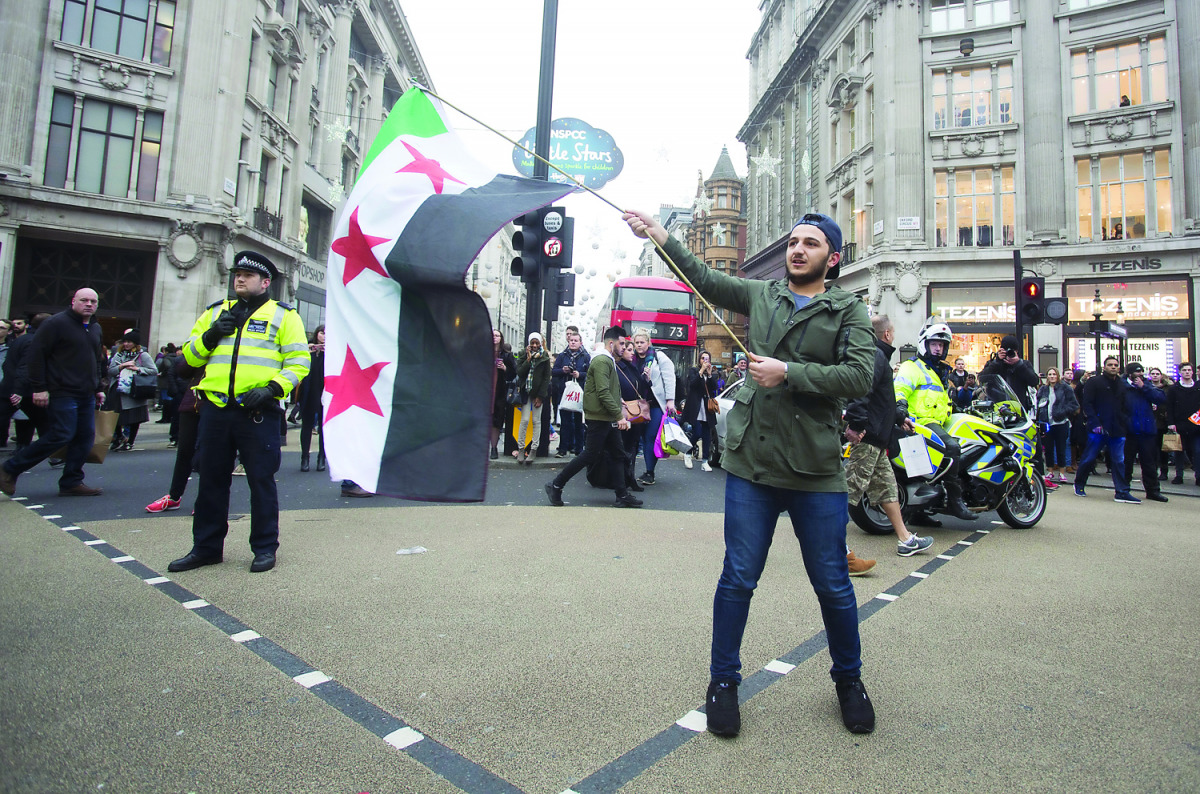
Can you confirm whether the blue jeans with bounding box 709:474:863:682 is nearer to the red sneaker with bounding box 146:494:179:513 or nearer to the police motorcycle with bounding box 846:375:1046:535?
the police motorcycle with bounding box 846:375:1046:535

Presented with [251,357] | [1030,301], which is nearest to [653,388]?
[251,357]

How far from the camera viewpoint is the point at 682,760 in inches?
88.8

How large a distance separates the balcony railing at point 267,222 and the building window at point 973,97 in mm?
24948

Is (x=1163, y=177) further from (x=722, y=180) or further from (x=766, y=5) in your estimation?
(x=722, y=180)

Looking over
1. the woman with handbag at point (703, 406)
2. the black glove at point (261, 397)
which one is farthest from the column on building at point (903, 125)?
the black glove at point (261, 397)

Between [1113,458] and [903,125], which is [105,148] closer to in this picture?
[1113,458]

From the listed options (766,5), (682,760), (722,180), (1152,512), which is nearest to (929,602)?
(682,760)

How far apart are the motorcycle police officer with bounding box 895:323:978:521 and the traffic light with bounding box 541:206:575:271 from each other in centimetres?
447

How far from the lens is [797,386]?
2.47 metres

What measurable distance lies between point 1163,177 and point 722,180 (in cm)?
3822

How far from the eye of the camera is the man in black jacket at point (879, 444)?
5.05m

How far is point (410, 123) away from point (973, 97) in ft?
92.4

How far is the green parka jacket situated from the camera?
252cm

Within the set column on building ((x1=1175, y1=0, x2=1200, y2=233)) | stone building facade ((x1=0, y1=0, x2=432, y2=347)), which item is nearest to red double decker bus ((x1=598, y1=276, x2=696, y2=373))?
stone building facade ((x1=0, y1=0, x2=432, y2=347))
